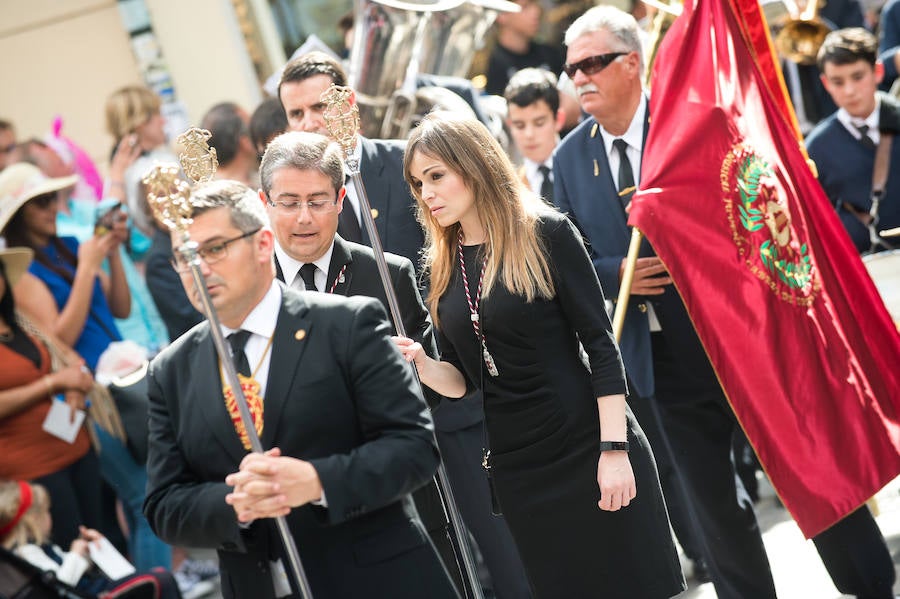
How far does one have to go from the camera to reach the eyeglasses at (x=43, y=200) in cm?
773

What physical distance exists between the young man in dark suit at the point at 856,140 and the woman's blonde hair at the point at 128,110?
4.06 meters

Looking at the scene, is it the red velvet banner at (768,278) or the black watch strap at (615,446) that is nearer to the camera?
the black watch strap at (615,446)

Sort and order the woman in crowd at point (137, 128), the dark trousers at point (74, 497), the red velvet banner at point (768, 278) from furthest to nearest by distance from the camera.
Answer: the woman in crowd at point (137, 128)
the dark trousers at point (74, 497)
the red velvet banner at point (768, 278)

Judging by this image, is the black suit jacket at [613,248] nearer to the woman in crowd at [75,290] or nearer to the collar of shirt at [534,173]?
the collar of shirt at [534,173]

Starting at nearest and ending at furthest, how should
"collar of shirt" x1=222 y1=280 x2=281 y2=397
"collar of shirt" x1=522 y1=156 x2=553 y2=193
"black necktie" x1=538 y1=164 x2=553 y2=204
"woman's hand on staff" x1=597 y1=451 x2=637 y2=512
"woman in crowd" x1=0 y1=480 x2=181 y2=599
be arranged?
"collar of shirt" x1=222 y1=280 x2=281 y2=397 → "woman's hand on staff" x1=597 y1=451 x2=637 y2=512 → "woman in crowd" x1=0 y1=480 x2=181 y2=599 → "black necktie" x1=538 y1=164 x2=553 y2=204 → "collar of shirt" x1=522 y1=156 x2=553 y2=193

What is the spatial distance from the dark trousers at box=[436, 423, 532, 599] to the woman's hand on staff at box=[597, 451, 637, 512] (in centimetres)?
127

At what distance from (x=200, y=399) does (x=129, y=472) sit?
4.16 metres

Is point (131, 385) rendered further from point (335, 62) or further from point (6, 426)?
point (335, 62)

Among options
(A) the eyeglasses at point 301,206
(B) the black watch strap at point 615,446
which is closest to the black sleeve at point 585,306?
(B) the black watch strap at point 615,446

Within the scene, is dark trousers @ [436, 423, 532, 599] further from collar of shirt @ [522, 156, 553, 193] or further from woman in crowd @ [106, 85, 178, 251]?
woman in crowd @ [106, 85, 178, 251]

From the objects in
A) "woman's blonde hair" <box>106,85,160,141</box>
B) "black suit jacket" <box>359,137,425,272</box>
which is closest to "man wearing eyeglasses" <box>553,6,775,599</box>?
"black suit jacket" <box>359,137,425,272</box>

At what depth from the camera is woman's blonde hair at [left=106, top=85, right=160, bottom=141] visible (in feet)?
28.4

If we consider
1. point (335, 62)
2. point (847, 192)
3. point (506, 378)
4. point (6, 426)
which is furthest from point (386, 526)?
point (847, 192)

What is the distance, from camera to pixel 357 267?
5.02 metres
